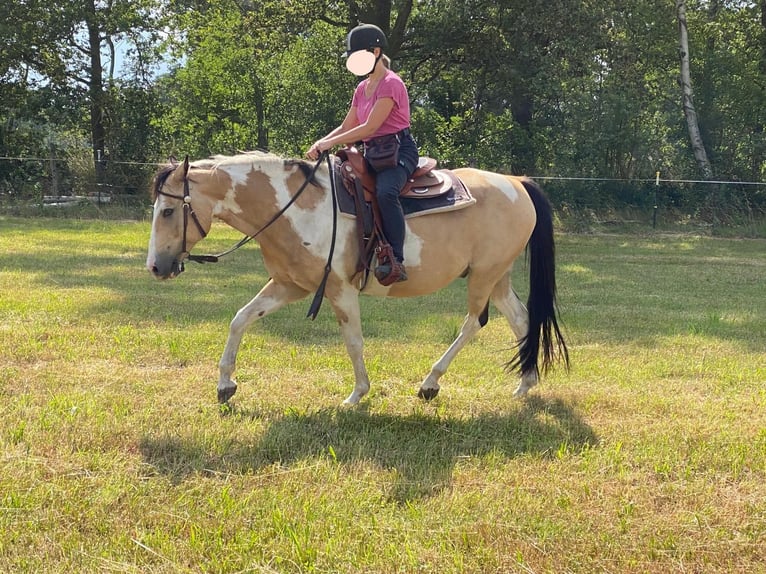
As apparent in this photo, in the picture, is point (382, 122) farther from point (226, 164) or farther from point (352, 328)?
point (352, 328)

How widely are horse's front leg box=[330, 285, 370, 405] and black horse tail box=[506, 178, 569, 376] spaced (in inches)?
48.6

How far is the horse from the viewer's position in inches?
174

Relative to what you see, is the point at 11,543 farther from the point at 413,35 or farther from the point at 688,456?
the point at 413,35

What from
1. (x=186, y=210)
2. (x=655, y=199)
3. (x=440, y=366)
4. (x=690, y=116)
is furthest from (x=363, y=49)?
(x=690, y=116)

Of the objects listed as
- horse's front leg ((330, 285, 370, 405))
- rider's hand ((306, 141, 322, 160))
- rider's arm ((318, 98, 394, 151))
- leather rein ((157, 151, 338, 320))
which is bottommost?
horse's front leg ((330, 285, 370, 405))

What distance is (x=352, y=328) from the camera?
15.9 ft

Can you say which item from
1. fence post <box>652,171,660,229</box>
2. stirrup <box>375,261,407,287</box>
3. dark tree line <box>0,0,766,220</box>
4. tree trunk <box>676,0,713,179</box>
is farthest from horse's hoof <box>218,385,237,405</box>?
tree trunk <box>676,0,713,179</box>

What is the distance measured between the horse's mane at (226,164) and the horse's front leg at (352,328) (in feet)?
2.58

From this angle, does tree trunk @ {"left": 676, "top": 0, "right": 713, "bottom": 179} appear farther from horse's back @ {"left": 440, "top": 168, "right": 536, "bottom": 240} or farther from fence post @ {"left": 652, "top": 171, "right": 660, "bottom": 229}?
horse's back @ {"left": 440, "top": 168, "right": 536, "bottom": 240}

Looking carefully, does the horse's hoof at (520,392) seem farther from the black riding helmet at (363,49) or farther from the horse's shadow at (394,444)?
the black riding helmet at (363,49)

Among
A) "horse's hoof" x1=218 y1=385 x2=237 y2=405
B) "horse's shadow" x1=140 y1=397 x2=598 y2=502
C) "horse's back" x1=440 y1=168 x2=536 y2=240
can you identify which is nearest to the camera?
"horse's shadow" x1=140 y1=397 x2=598 y2=502

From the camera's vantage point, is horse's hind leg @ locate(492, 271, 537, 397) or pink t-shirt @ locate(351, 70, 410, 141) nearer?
pink t-shirt @ locate(351, 70, 410, 141)

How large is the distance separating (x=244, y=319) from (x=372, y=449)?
142cm

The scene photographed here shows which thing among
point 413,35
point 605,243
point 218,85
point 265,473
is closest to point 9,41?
point 218,85
